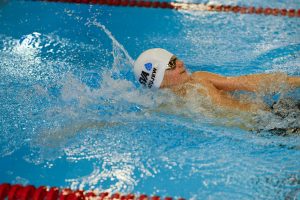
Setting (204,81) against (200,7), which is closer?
(204,81)

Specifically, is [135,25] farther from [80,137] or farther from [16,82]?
[80,137]

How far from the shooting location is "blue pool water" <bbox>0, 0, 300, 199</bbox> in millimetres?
2510

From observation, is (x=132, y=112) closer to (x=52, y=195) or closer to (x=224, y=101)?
(x=224, y=101)

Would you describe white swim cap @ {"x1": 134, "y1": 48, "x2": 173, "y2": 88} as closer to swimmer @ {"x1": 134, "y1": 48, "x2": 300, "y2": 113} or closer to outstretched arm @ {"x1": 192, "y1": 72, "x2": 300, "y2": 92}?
swimmer @ {"x1": 134, "y1": 48, "x2": 300, "y2": 113}

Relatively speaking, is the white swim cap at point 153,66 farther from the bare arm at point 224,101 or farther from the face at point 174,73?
the bare arm at point 224,101

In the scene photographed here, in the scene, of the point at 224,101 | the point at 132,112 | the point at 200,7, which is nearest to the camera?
the point at 224,101

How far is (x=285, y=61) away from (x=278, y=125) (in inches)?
49.5

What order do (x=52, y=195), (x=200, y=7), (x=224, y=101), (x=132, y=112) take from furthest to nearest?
(x=200, y=7) < (x=132, y=112) < (x=224, y=101) < (x=52, y=195)

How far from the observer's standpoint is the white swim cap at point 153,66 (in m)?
2.89

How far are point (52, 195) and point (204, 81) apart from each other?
1223 millimetres

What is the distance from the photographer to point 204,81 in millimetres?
2855

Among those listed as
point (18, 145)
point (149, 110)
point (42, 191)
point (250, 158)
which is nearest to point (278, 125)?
point (250, 158)

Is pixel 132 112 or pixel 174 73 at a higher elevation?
pixel 174 73

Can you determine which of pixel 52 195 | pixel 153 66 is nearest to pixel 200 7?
pixel 153 66
